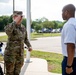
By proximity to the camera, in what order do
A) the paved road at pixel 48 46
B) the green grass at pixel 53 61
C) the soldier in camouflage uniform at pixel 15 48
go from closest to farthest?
the soldier in camouflage uniform at pixel 15 48 < the green grass at pixel 53 61 < the paved road at pixel 48 46

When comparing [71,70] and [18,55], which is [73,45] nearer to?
[71,70]

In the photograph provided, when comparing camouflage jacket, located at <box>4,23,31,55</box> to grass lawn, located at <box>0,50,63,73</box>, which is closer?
camouflage jacket, located at <box>4,23,31,55</box>

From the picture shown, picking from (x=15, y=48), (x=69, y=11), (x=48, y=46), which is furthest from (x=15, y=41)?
(x=48, y=46)

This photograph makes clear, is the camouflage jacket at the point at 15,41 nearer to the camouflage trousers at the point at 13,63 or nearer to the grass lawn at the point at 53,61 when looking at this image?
the camouflage trousers at the point at 13,63

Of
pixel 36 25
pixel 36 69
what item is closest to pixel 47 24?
pixel 36 25

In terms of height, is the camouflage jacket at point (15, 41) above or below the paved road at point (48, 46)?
above

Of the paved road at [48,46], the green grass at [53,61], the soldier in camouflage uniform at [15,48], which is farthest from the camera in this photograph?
the paved road at [48,46]

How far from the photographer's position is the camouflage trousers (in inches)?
204

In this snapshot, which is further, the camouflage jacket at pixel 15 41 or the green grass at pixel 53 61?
the green grass at pixel 53 61

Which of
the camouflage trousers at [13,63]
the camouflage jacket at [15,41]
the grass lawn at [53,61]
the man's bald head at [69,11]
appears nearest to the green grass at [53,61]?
the grass lawn at [53,61]

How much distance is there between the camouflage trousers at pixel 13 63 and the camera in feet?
17.0

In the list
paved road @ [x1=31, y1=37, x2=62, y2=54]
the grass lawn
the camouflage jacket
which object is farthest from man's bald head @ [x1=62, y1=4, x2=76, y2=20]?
paved road @ [x1=31, y1=37, x2=62, y2=54]

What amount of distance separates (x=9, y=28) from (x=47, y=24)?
169ft

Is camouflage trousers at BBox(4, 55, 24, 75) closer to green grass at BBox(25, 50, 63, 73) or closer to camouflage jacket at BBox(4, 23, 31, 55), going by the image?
camouflage jacket at BBox(4, 23, 31, 55)
